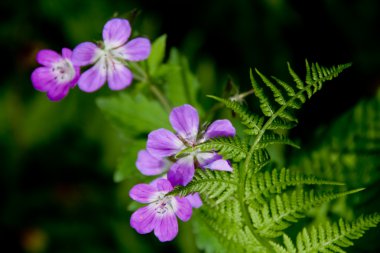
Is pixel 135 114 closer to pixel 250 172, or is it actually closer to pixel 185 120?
pixel 185 120

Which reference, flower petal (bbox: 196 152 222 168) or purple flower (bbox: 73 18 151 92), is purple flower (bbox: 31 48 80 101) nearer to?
purple flower (bbox: 73 18 151 92)

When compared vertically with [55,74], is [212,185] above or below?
below

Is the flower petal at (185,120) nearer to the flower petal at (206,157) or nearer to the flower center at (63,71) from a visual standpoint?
the flower petal at (206,157)

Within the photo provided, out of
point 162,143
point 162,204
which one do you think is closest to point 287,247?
point 162,204

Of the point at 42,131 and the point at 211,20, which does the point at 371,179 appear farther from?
the point at 42,131

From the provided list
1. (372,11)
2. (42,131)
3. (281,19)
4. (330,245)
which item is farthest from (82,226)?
(372,11)

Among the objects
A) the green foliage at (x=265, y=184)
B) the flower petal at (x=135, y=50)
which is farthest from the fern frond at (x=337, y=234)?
the flower petal at (x=135, y=50)

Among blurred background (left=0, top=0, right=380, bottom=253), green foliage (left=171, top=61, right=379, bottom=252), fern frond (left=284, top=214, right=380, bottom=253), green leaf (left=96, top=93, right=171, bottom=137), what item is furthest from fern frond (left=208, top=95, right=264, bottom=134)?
blurred background (left=0, top=0, right=380, bottom=253)
